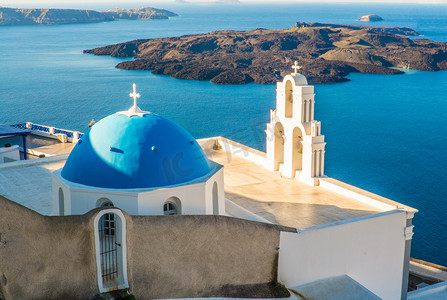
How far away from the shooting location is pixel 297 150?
1850 centimetres

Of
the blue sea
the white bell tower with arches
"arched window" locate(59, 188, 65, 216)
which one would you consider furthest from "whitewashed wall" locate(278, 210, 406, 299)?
the blue sea

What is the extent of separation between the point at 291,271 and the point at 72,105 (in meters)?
52.5

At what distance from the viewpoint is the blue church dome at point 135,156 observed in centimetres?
1275

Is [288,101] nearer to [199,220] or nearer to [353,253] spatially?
[353,253]

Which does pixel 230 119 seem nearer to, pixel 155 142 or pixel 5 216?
pixel 155 142

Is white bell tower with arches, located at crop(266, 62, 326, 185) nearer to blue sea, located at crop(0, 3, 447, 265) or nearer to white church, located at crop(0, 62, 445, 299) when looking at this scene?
white church, located at crop(0, 62, 445, 299)

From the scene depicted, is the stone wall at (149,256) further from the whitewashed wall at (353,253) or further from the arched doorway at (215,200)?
the arched doorway at (215,200)

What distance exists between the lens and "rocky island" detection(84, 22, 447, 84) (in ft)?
264

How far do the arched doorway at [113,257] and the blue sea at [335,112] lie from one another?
1876 cm

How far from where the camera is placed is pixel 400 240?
51.1 ft

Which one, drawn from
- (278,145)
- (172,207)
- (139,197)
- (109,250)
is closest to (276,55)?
(278,145)

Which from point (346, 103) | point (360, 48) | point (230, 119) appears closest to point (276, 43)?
point (360, 48)

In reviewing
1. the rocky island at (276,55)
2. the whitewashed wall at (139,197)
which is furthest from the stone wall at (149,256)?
the rocky island at (276,55)

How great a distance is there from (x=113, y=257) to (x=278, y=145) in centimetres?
894
